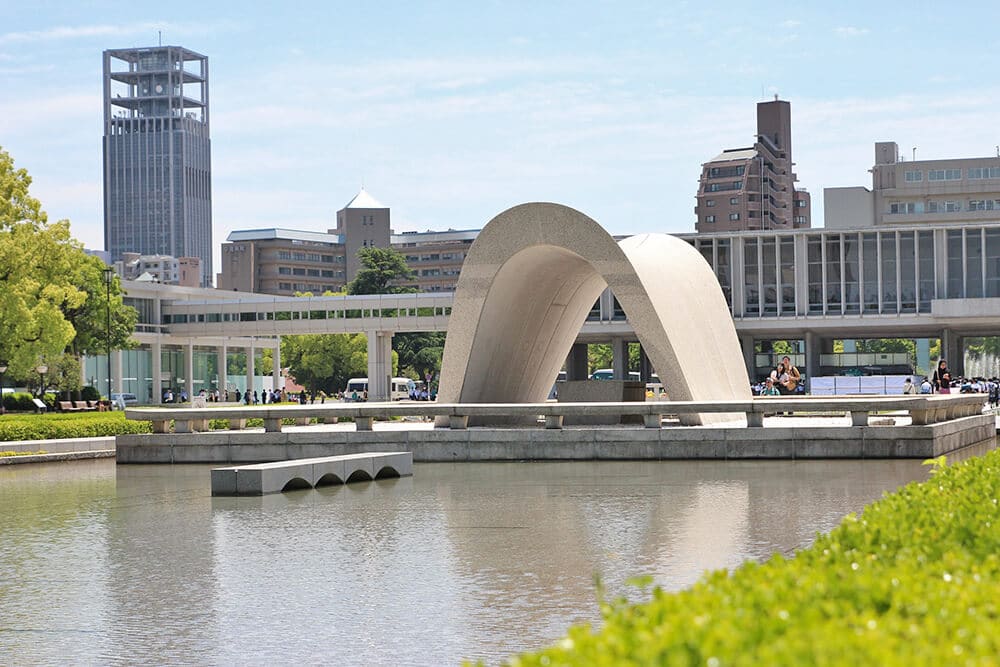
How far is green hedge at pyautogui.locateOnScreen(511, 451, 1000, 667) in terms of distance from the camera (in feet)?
11.3

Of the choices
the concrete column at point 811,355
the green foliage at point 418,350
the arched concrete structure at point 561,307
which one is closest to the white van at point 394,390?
the green foliage at point 418,350

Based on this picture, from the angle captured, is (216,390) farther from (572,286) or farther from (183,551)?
(183,551)

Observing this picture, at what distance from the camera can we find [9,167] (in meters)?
40.6

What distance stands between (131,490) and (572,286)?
1453 cm

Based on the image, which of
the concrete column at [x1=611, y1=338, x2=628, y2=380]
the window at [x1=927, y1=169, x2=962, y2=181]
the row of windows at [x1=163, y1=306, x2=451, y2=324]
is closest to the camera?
the row of windows at [x1=163, y1=306, x2=451, y2=324]

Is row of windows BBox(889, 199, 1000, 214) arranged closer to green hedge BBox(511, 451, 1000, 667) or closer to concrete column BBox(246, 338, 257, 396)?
concrete column BBox(246, 338, 257, 396)

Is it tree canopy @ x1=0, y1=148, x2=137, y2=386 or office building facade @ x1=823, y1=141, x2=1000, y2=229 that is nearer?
tree canopy @ x1=0, y1=148, x2=137, y2=386

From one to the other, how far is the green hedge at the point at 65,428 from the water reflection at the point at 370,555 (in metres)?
9.20

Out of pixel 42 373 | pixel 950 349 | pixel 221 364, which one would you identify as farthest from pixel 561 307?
pixel 221 364

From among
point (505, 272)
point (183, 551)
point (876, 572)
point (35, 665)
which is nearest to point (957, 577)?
point (876, 572)

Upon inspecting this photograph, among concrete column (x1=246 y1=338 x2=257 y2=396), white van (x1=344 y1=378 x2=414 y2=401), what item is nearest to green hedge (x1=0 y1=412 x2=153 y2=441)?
white van (x1=344 y1=378 x2=414 y2=401)

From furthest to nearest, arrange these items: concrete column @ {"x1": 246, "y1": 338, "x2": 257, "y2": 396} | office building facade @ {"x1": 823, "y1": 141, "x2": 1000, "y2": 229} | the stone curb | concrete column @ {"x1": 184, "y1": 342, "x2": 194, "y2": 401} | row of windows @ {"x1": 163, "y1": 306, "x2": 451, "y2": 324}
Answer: office building facade @ {"x1": 823, "y1": 141, "x2": 1000, "y2": 229} → concrete column @ {"x1": 246, "y1": 338, "x2": 257, "y2": 396} → concrete column @ {"x1": 184, "y1": 342, "x2": 194, "y2": 401} → row of windows @ {"x1": 163, "y1": 306, "x2": 451, "y2": 324} → the stone curb

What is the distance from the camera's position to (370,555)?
13.1m

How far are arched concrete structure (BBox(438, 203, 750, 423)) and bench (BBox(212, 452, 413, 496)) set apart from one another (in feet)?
25.0
